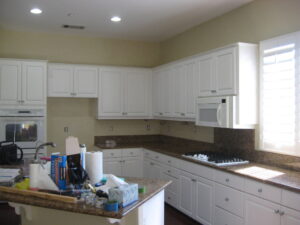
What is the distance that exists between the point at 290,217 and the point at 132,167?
132 inches

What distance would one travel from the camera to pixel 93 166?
2.71 m

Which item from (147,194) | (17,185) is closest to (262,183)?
(147,194)

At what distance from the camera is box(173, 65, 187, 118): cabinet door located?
494 centimetres

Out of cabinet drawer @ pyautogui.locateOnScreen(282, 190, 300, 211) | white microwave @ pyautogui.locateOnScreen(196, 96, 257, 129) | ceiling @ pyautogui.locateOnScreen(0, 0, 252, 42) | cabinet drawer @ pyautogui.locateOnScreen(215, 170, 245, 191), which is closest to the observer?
cabinet drawer @ pyautogui.locateOnScreen(282, 190, 300, 211)

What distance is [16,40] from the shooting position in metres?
5.54

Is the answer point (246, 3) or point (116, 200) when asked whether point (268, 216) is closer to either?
point (116, 200)

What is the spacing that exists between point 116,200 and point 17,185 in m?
0.95

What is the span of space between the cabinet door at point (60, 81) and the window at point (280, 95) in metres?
3.32

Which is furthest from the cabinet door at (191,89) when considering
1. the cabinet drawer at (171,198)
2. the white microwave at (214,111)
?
the cabinet drawer at (171,198)

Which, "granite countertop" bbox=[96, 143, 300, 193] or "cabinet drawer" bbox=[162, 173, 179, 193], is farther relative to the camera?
"cabinet drawer" bbox=[162, 173, 179, 193]

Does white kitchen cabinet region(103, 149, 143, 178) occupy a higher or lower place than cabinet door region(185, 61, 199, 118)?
lower

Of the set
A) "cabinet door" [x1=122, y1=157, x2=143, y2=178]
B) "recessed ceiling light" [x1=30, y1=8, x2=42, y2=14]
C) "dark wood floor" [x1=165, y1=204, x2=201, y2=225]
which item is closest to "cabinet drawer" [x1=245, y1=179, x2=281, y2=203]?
"dark wood floor" [x1=165, y1=204, x2=201, y2=225]

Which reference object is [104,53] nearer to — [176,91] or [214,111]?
[176,91]

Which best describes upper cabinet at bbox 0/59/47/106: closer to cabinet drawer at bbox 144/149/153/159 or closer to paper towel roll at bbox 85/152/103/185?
cabinet drawer at bbox 144/149/153/159
